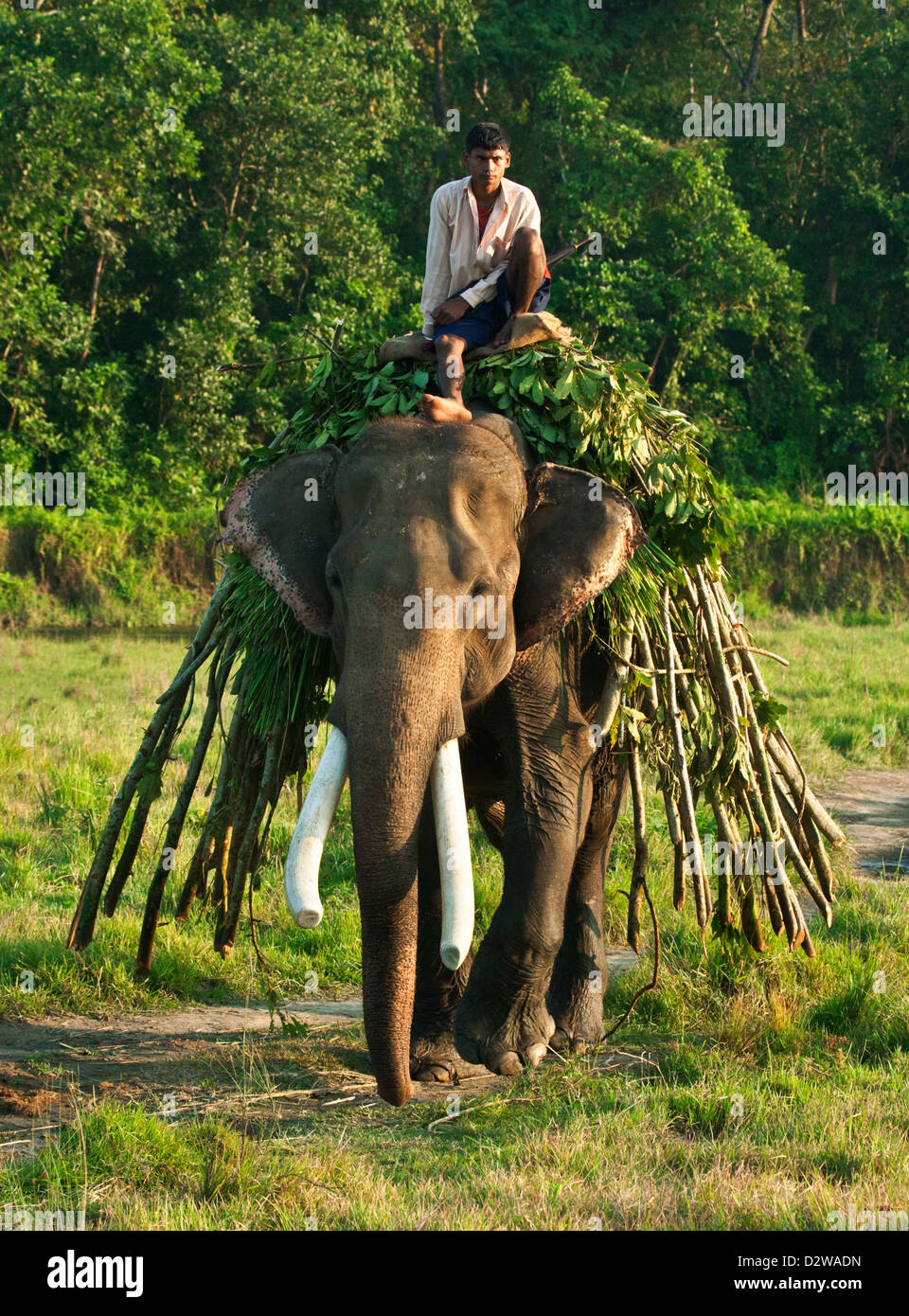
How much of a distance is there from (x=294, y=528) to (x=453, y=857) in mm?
1543

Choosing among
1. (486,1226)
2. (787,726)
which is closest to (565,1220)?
(486,1226)

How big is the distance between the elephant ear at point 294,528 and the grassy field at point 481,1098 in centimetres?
174

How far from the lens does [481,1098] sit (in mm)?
5211

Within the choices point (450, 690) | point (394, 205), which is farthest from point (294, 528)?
point (394, 205)

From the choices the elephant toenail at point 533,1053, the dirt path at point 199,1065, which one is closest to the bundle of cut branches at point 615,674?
the dirt path at point 199,1065

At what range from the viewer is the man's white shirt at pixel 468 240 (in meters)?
5.72

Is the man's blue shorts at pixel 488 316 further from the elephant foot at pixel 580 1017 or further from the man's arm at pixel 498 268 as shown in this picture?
the elephant foot at pixel 580 1017

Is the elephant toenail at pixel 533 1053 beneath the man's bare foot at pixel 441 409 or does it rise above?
beneath

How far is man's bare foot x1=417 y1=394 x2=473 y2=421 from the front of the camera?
190 inches

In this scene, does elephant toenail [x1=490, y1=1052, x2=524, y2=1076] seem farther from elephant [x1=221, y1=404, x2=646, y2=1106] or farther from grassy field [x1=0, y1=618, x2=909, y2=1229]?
grassy field [x1=0, y1=618, x2=909, y2=1229]

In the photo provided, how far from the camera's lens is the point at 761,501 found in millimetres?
25234

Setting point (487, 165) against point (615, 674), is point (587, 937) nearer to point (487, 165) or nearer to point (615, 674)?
point (615, 674)

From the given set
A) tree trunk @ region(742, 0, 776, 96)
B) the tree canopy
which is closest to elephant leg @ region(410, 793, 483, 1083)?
the tree canopy

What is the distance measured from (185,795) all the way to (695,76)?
2957cm
